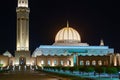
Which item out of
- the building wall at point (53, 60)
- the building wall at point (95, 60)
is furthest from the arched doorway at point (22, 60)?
the building wall at point (95, 60)

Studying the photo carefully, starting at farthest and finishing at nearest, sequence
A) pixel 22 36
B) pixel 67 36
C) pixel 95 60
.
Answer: pixel 67 36 → pixel 95 60 → pixel 22 36

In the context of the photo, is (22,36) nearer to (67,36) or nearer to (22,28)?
(22,28)

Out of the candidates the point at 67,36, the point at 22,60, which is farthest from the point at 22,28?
the point at 67,36

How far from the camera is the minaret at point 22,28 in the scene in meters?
61.3

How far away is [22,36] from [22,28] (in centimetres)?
151

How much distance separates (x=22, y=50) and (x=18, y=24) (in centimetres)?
499

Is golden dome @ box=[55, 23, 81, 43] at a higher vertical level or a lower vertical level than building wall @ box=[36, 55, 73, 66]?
higher

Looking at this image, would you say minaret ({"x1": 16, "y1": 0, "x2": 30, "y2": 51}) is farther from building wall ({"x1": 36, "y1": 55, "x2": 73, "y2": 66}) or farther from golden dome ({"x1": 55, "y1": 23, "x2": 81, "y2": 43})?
golden dome ({"x1": 55, "y1": 23, "x2": 81, "y2": 43})

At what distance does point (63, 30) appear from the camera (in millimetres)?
71500

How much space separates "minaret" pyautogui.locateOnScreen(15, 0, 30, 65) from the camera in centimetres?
Answer: 6122

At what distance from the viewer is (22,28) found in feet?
201

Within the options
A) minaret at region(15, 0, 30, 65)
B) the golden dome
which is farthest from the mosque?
the golden dome

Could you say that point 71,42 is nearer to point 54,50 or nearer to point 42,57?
point 54,50

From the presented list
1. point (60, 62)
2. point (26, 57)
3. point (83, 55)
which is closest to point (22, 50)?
point (26, 57)
